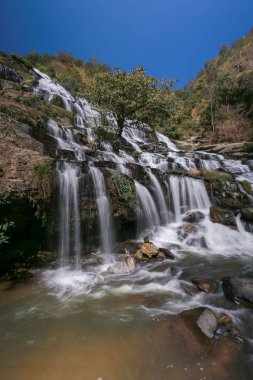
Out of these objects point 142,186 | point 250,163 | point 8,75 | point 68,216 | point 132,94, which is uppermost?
point 8,75

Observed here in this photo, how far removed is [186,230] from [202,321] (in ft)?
19.1

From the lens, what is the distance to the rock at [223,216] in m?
9.89

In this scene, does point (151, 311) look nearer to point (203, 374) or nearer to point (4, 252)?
point (203, 374)

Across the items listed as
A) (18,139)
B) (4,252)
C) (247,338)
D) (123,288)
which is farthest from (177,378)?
(18,139)

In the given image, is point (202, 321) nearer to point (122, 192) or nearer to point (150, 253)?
point (150, 253)

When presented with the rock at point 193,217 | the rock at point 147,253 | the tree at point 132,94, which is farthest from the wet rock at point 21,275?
the tree at point 132,94

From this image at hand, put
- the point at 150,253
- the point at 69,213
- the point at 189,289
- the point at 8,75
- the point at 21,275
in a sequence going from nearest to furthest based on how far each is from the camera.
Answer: the point at 189,289 → the point at 21,275 → the point at 150,253 → the point at 69,213 → the point at 8,75

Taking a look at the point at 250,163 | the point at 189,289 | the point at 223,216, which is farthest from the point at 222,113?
the point at 189,289

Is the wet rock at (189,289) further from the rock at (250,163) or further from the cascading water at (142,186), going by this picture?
the rock at (250,163)

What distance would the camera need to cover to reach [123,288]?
5.54 metres

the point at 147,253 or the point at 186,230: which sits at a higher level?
the point at 186,230

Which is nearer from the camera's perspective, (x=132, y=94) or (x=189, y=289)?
(x=189, y=289)

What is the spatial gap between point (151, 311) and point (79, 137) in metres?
14.1

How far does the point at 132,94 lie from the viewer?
1245 centimetres
